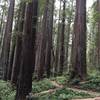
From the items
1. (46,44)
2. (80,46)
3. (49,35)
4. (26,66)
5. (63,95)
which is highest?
Result: (49,35)

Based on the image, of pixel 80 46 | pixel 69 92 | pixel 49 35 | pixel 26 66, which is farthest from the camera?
pixel 49 35

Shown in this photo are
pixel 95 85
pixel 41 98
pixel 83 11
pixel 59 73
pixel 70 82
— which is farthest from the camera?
pixel 59 73

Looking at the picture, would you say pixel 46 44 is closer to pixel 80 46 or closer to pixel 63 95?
pixel 80 46

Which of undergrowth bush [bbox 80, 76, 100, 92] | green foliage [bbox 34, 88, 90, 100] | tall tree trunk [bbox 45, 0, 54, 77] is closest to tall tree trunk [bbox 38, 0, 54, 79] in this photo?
tall tree trunk [bbox 45, 0, 54, 77]

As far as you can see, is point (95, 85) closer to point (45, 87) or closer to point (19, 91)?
point (45, 87)

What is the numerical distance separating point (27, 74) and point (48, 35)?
11.6 m

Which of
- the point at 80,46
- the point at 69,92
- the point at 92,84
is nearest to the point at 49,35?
the point at 80,46

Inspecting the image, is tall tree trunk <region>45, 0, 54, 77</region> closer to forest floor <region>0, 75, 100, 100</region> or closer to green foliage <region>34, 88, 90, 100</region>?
forest floor <region>0, 75, 100, 100</region>

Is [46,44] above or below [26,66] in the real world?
above

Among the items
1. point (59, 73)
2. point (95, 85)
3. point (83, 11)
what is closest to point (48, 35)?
point (59, 73)

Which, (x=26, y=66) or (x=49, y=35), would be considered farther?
(x=49, y=35)

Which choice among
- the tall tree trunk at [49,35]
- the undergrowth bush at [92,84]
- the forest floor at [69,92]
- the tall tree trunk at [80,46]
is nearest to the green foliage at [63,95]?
the forest floor at [69,92]

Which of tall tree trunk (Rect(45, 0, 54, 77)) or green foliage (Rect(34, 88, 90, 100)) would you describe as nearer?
green foliage (Rect(34, 88, 90, 100))

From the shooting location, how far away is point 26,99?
30.5 feet
